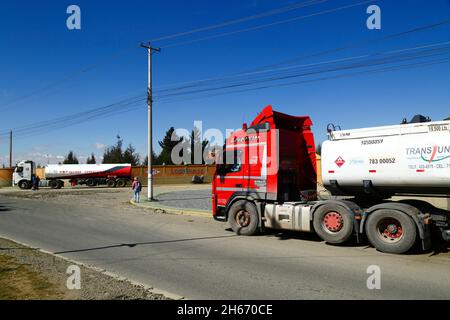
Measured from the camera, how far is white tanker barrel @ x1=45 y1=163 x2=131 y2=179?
44.3 meters

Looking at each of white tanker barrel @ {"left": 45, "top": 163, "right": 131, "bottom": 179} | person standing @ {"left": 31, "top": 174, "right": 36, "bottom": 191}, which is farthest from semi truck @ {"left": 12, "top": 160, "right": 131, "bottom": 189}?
person standing @ {"left": 31, "top": 174, "right": 36, "bottom": 191}

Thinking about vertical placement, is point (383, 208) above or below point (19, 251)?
above

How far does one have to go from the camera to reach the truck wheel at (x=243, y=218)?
1091 centimetres

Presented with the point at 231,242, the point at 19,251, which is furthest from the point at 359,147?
the point at 19,251

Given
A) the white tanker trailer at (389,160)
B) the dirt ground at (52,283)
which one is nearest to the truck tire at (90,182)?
the dirt ground at (52,283)

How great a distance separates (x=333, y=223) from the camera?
30.8 ft

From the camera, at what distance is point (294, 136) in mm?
11609

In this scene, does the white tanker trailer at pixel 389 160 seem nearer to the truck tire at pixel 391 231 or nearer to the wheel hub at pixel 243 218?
the truck tire at pixel 391 231

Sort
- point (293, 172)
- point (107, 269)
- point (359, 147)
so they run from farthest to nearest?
1. point (293, 172)
2. point (359, 147)
3. point (107, 269)

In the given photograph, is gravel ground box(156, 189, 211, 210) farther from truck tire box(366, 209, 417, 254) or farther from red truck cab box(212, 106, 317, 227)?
truck tire box(366, 209, 417, 254)

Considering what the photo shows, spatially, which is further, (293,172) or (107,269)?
(293,172)

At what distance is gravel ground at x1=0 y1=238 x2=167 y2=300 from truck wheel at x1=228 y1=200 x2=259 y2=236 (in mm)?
5116
